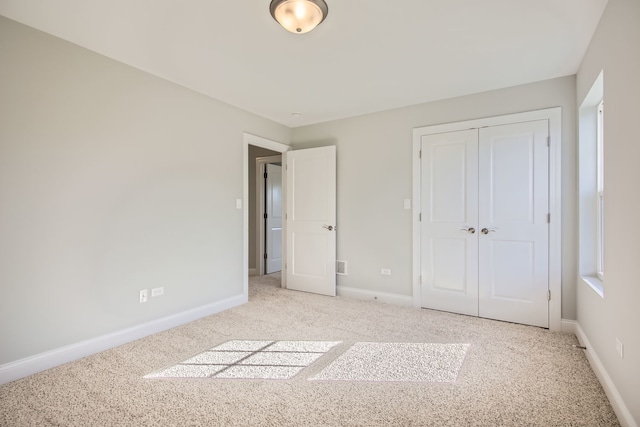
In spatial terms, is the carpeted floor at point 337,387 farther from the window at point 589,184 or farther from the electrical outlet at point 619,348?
the window at point 589,184

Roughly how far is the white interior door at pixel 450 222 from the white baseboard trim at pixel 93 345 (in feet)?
8.51

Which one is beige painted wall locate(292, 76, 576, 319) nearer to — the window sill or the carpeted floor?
the window sill

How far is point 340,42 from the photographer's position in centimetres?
246

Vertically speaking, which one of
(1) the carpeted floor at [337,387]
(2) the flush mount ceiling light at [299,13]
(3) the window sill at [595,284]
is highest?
(2) the flush mount ceiling light at [299,13]

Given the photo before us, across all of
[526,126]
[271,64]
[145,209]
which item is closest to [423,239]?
[526,126]

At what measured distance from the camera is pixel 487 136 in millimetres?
3436

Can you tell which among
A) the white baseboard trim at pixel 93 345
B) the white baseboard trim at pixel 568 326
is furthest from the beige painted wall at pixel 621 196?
the white baseboard trim at pixel 93 345

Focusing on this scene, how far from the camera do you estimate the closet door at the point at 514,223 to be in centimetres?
319

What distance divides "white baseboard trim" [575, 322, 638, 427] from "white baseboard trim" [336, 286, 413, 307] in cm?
173

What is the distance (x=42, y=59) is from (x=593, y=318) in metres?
4.55

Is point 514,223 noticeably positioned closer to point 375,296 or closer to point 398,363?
point 375,296

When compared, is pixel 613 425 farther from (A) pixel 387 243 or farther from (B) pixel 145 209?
(B) pixel 145 209

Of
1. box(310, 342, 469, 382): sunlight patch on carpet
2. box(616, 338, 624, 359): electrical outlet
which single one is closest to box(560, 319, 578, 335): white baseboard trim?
box(310, 342, 469, 382): sunlight patch on carpet

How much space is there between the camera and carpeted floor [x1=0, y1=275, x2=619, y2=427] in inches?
70.0
